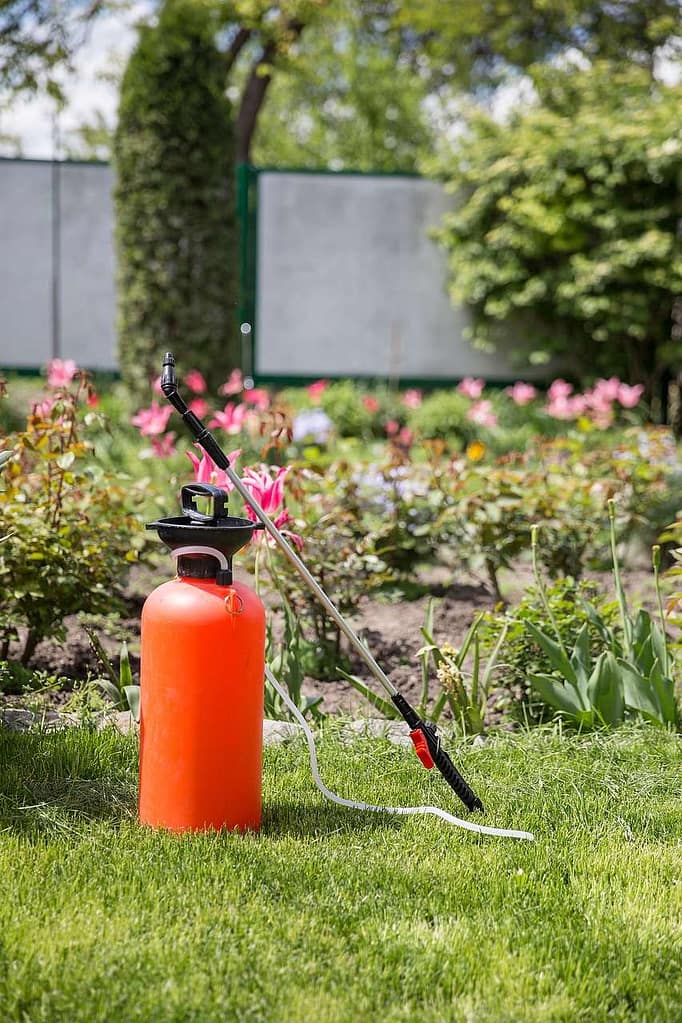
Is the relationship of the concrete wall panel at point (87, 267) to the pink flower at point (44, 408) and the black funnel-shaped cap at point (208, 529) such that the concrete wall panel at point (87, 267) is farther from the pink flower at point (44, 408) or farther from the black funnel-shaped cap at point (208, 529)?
the black funnel-shaped cap at point (208, 529)

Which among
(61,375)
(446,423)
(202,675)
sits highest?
(61,375)

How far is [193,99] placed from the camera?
28.8 feet

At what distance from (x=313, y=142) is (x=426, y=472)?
31.9 metres

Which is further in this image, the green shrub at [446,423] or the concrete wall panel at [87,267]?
the concrete wall panel at [87,267]

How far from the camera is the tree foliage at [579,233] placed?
1048 cm

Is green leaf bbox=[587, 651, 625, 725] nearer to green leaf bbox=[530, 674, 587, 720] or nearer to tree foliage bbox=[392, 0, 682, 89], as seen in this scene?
green leaf bbox=[530, 674, 587, 720]

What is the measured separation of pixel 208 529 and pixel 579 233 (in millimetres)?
9085

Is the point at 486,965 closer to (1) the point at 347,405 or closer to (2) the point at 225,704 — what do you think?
(2) the point at 225,704

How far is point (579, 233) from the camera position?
10.8 meters

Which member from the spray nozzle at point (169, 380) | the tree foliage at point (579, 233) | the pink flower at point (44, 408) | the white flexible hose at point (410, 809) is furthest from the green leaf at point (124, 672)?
the tree foliage at point (579, 233)

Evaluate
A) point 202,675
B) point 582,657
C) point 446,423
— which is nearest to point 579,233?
point 446,423

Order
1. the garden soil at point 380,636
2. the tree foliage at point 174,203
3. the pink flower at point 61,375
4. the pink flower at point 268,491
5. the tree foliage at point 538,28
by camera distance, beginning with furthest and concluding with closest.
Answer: the tree foliage at point 538,28 → the tree foliage at point 174,203 → the pink flower at point 61,375 → the garden soil at point 380,636 → the pink flower at point 268,491

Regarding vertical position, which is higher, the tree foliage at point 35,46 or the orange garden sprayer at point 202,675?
the tree foliage at point 35,46

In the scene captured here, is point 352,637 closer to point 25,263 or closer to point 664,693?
point 664,693
